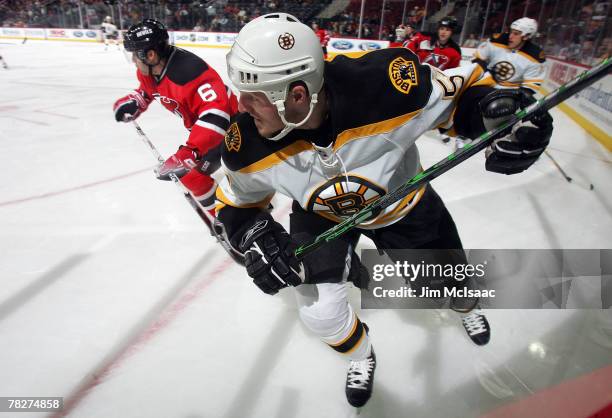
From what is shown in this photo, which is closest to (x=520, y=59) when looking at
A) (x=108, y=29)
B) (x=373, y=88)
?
(x=373, y=88)

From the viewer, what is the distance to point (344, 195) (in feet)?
4.21

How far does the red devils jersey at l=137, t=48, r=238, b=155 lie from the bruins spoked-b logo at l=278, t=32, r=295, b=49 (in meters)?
1.22

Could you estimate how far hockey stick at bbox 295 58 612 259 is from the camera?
99 centimetres

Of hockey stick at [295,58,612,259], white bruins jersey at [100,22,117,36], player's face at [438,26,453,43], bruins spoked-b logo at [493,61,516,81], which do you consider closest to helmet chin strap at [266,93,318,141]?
hockey stick at [295,58,612,259]

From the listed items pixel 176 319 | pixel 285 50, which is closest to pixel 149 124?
pixel 176 319

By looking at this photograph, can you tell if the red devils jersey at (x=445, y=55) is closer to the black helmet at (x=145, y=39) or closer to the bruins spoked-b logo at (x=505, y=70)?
the bruins spoked-b logo at (x=505, y=70)

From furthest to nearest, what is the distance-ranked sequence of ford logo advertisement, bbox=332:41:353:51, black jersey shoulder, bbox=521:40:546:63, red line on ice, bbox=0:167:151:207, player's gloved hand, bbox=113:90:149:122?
ford logo advertisement, bbox=332:41:353:51 < black jersey shoulder, bbox=521:40:546:63 < red line on ice, bbox=0:167:151:207 < player's gloved hand, bbox=113:90:149:122

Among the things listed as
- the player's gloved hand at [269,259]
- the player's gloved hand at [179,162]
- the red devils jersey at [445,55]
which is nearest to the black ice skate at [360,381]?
the player's gloved hand at [269,259]

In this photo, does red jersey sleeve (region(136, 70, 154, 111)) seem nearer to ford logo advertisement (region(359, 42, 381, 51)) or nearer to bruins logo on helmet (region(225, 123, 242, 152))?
bruins logo on helmet (region(225, 123, 242, 152))

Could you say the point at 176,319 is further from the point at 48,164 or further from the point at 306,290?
the point at 48,164

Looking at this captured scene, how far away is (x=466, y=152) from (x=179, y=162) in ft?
4.90

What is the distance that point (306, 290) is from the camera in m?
1.38

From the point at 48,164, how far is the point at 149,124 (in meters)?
1.55

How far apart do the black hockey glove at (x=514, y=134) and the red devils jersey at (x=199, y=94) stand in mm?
1448
